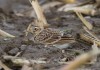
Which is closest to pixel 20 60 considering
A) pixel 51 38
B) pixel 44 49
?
pixel 44 49

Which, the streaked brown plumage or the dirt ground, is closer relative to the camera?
the dirt ground

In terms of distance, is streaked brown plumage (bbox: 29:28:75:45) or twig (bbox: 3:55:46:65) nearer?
twig (bbox: 3:55:46:65)

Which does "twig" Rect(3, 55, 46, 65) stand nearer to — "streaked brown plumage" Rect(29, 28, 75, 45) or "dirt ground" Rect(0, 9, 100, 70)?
"dirt ground" Rect(0, 9, 100, 70)

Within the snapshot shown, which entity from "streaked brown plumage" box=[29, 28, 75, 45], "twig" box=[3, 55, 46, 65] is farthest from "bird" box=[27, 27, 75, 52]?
"twig" box=[3, 55, 46, 65]

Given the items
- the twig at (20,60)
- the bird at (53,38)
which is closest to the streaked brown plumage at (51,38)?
the bird at (53,38)

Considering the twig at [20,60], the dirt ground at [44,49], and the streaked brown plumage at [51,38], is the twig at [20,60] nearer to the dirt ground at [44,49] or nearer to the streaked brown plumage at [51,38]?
the dirt ground at [44,49]

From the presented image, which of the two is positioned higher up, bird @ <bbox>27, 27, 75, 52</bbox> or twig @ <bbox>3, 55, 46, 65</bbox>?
bird @ <bbox>27, 27, 75, 52</bbox>

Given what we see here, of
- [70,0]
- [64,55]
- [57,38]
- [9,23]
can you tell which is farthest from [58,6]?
[64,55]

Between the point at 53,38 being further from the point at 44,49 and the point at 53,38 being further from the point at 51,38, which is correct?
the point at 44,49

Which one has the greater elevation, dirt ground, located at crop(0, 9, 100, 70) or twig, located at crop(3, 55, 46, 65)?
dirt ground, located at crop(0, 9, 100, 70)
